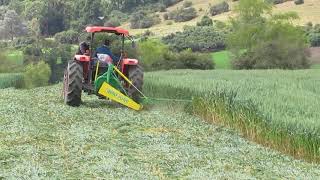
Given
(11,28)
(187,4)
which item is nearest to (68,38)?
(11,28)

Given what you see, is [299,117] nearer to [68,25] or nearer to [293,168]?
[293,168]

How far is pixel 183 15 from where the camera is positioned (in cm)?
8688

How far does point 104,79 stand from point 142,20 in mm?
72680

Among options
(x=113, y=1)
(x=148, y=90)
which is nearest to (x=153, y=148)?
(x=148, y=90)

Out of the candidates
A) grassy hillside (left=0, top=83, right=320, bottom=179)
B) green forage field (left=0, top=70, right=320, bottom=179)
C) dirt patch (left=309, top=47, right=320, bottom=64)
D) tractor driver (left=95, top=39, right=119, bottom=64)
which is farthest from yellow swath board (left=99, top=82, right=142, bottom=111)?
dirt patch (left=309, top=47, right=320, bottom=64)

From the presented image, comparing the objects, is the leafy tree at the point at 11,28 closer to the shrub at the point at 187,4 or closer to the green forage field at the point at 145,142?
the shrub at the point at 187,4

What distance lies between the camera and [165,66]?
151 ft

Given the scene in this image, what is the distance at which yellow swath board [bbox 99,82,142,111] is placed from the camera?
44.7ft

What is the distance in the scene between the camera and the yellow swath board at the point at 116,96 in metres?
13.6

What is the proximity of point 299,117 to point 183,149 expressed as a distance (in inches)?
91.5

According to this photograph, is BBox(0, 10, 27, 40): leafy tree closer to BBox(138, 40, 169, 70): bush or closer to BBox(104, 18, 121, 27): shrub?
BBox(104, 18, 121, 27): shrub

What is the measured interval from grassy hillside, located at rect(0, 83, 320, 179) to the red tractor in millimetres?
660

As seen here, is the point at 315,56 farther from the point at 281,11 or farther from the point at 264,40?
the point at 281,11

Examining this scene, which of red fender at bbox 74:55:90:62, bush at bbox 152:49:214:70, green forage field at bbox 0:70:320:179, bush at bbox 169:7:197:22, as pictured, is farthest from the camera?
bush at bbox 169:7:197:22
